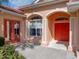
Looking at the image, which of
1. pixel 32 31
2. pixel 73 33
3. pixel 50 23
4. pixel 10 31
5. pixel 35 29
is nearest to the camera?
pixel 73 33

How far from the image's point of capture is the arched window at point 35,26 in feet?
69.5

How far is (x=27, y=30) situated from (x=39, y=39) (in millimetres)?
2819

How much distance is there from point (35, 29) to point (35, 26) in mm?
513

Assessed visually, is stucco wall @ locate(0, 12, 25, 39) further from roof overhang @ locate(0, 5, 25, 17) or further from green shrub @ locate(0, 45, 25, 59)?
green shrub @ locate(0, 45, 25, 59)

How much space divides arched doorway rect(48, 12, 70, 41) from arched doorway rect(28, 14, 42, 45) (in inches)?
71.2

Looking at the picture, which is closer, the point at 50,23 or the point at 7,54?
the point at 7,54

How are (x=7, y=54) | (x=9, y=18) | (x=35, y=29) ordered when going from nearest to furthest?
(x=7, y=54), (x=9, y=18), (x=35, y=29)

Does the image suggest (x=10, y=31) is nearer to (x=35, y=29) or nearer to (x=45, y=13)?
(x=35, y=29)

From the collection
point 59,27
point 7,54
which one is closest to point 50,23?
point 59,27

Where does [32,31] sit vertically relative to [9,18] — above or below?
below

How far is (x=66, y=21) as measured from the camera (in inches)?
814

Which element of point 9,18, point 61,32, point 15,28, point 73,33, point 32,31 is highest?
point 9,18

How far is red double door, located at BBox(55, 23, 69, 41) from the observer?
73.2 ft

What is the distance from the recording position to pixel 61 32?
22.8 m
